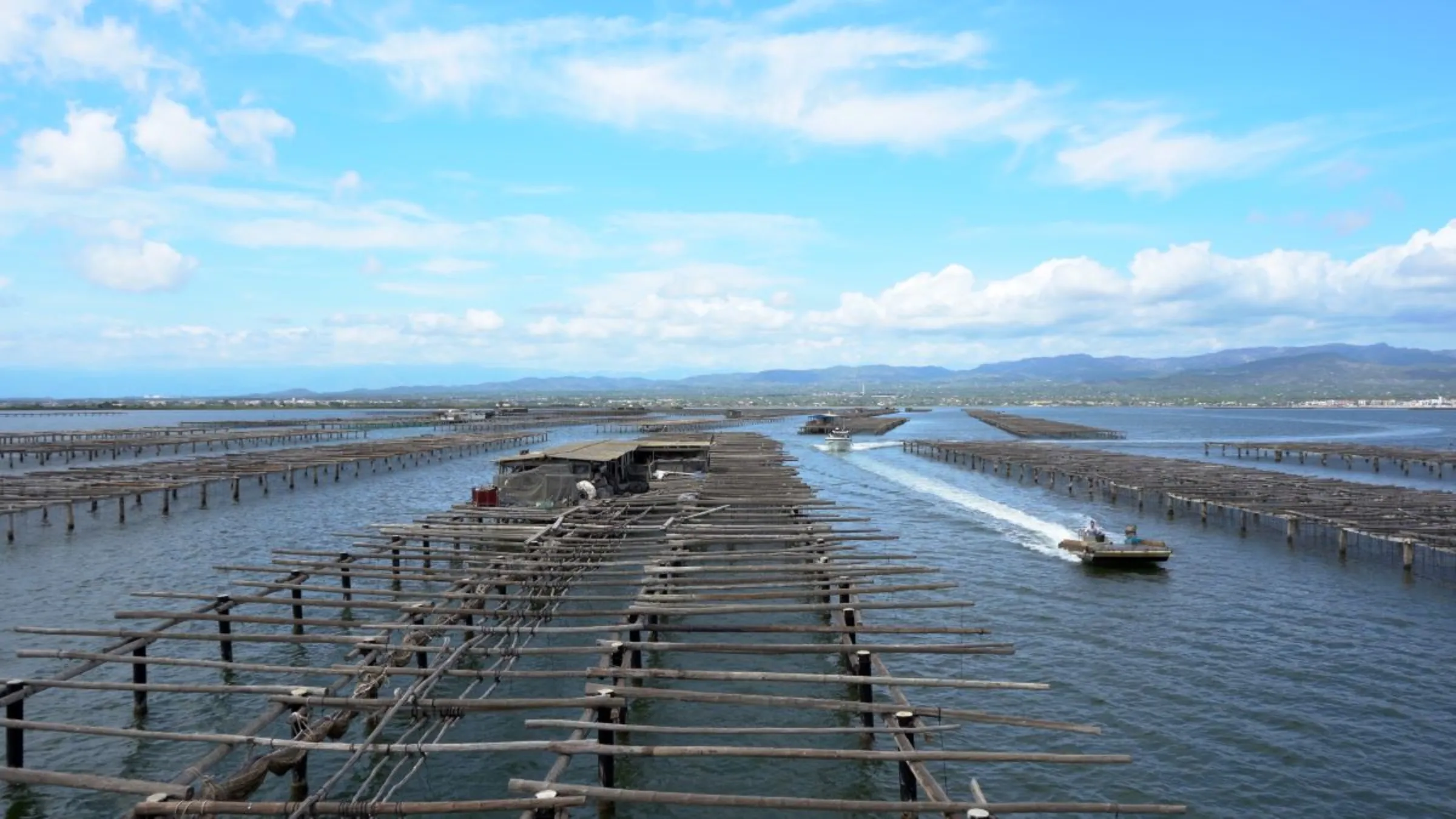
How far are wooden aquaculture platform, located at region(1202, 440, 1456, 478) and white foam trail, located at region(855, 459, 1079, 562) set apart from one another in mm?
39288

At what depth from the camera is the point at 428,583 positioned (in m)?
29.4

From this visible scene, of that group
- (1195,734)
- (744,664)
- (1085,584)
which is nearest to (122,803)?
(744,664)

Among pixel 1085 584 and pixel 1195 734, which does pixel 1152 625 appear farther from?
pixel 1195 734

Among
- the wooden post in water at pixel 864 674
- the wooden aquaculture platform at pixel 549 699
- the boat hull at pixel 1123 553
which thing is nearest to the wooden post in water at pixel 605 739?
the wooden aquaculture platform at pixel 549 699

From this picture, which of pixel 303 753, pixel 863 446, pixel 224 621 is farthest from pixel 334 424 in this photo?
pixel 303 753

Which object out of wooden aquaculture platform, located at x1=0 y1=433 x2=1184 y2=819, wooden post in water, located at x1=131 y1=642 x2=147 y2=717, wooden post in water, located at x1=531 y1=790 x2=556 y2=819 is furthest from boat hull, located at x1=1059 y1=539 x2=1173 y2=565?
wooden post in water, located at x1=131 y1=642 x2=147 y2=717

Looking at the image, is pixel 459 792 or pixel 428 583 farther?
pixel 428 583

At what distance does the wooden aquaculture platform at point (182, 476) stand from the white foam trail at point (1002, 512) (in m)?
43.3

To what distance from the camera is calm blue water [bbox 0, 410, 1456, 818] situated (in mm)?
14508

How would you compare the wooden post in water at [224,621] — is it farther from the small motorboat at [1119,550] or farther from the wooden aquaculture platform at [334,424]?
the wooden aquaculture platform at [334,424]

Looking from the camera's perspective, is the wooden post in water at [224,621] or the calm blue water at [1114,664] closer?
the calm blue water at [1114,664]

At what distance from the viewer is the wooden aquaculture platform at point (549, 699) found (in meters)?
10.7

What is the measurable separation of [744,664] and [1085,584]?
49.2ft

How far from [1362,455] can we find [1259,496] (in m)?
39.1
